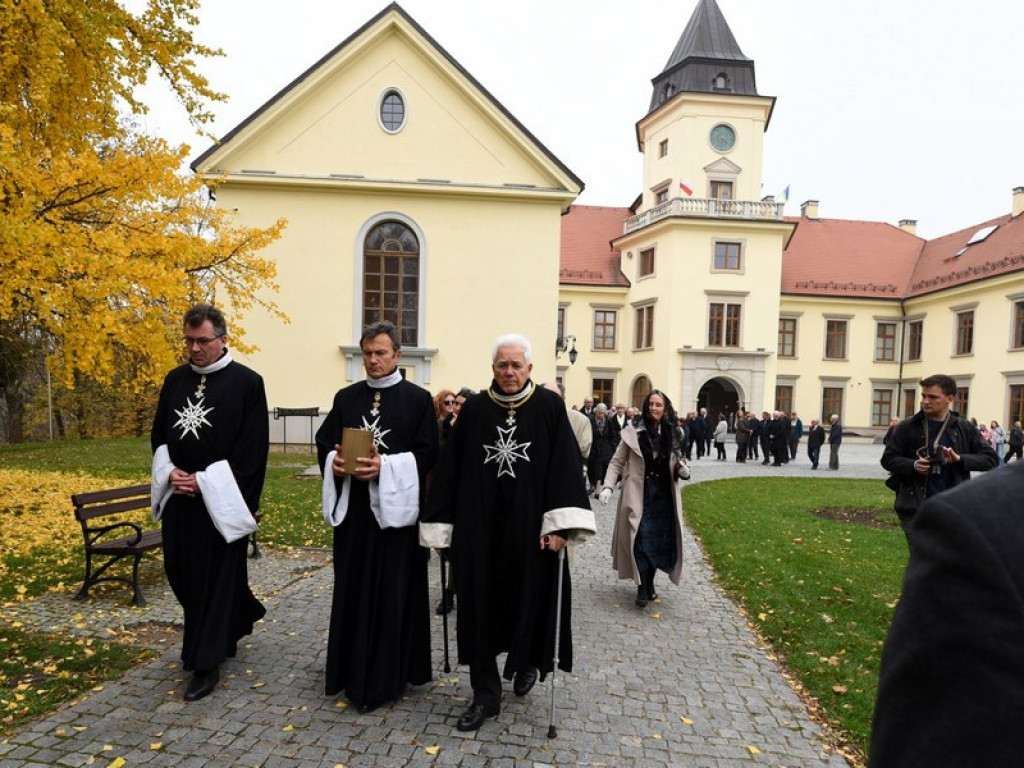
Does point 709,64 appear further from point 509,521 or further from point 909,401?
point 509,521

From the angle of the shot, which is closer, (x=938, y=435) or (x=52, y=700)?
(x=52, y=700)

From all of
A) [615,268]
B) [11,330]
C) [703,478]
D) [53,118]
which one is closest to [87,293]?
[53,118]

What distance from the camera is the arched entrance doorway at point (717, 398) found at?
119 feet

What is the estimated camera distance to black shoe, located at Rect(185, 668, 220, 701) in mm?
4156

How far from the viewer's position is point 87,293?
7.73 m

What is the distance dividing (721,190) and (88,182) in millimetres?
Answer: 32616

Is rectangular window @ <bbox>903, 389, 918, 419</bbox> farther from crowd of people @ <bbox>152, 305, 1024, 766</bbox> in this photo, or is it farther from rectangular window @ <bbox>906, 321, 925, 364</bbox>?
crowd of people @ <bbox>152, 305, 1024, 766</bbox>

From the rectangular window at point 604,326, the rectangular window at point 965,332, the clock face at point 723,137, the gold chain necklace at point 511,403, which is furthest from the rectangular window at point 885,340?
the gold chain necklace at point 511,403

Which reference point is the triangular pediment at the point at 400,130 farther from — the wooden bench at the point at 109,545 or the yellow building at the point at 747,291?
the yellow building at the point at 747,291

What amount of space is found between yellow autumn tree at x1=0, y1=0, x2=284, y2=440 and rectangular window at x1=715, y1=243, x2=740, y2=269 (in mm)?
29591

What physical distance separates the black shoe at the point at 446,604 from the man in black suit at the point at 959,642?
198 inches

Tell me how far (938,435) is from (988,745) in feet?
17.9

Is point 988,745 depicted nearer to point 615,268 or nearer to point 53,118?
point 53,118

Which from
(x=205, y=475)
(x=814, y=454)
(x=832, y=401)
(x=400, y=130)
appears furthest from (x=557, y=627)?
(x=832, y=401)
